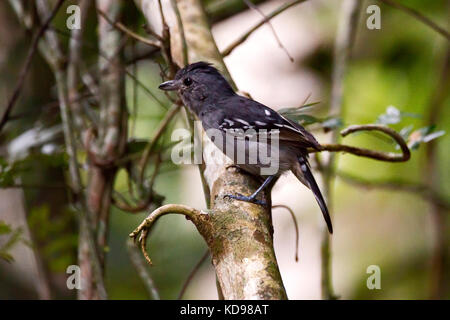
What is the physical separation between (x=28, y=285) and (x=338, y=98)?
274 cm

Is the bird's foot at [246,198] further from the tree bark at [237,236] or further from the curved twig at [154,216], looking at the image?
the curved twig at [154,216]

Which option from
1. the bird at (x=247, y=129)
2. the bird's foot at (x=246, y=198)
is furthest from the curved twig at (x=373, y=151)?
the bird's foot at (x=246, y=198)

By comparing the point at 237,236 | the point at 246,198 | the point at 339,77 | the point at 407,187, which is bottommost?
the point at 237,236

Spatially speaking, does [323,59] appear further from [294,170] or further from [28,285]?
[28,285]

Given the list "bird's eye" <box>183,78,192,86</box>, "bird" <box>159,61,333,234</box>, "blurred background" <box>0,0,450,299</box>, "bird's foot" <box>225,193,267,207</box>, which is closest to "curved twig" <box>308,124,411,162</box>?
"bird" <box>159,61,333,234</box>

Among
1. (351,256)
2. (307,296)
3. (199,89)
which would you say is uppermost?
(199,89)

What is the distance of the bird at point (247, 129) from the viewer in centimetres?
299

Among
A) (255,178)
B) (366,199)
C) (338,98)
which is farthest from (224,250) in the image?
(366,199)

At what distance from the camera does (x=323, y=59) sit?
19.4 ft

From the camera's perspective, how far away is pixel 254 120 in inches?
124

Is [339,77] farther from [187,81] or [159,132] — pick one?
[159,132]

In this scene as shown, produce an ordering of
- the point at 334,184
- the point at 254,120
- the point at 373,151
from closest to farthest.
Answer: the point at 373,151 < the point at 254,120 < the point at 334,184

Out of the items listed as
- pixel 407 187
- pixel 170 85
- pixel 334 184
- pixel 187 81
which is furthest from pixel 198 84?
pixel 334 184

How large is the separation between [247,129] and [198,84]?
1.28 ft
